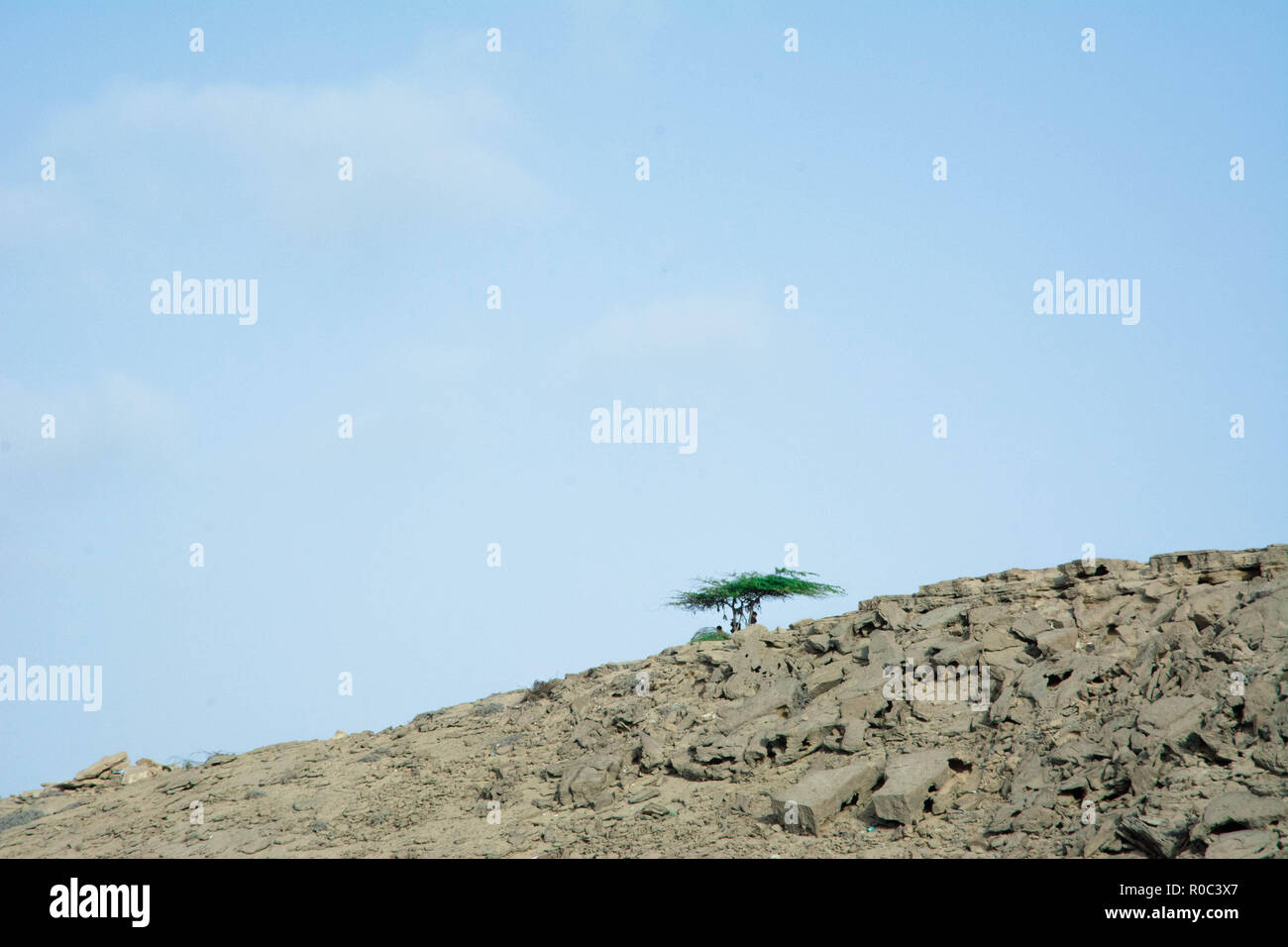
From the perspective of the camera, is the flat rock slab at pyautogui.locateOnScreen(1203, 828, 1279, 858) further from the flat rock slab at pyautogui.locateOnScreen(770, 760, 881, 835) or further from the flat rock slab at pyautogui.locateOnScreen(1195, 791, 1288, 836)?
the flat rock slab at pyautogui.locateOnScreen(770, 760, 881, 835)

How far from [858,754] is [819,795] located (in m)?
2.05

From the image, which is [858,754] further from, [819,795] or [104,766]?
[104,766]

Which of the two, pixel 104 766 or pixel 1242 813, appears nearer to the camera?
pixel 1242 813

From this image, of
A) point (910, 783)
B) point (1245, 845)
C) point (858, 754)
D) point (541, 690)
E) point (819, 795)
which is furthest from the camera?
point (541, 690)

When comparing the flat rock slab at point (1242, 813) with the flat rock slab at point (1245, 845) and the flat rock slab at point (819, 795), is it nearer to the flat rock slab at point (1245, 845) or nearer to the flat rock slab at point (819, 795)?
the flat rock slab at point (1245, 845)

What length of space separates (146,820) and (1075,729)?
62.2ft

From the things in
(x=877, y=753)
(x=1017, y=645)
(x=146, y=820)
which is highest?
(x=1017, y=645)

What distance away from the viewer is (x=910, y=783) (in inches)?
628

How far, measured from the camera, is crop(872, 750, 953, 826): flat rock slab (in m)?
15.7

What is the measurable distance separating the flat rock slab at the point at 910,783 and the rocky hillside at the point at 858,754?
1.7 inches

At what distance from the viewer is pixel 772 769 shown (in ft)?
61.3

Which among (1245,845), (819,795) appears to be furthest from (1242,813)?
(819,795)
